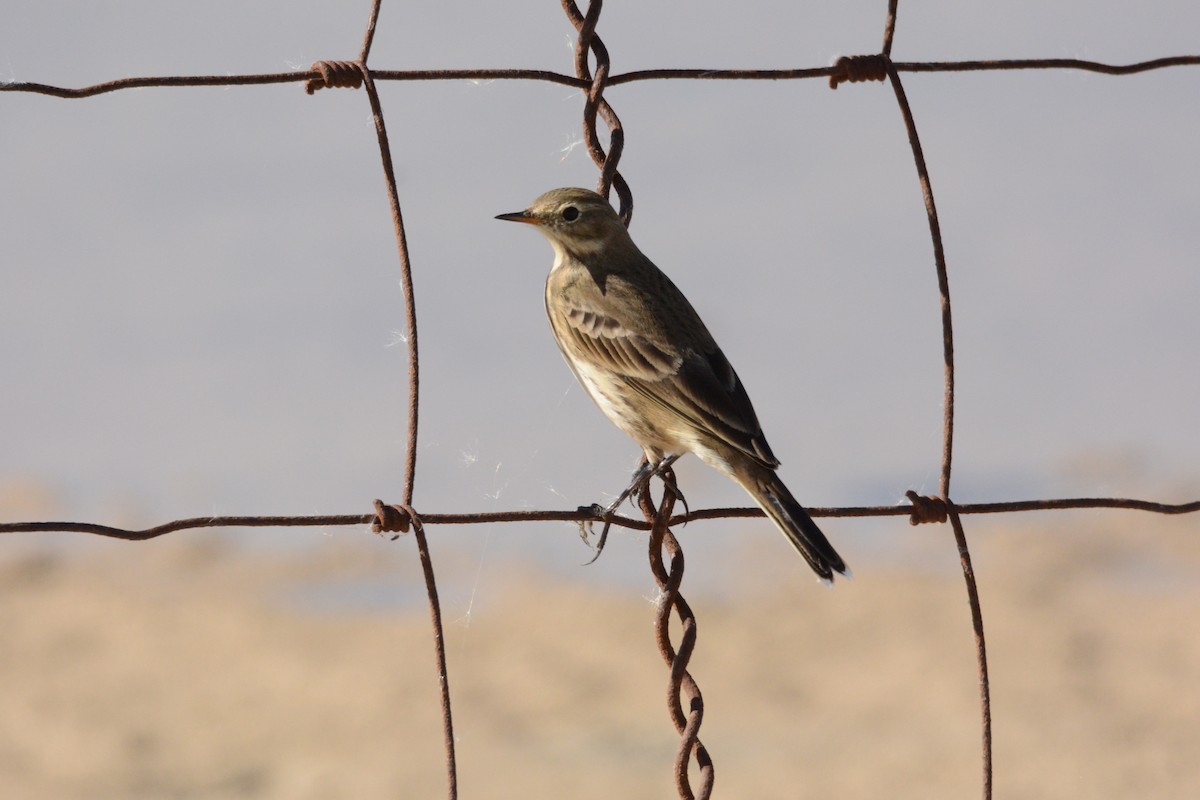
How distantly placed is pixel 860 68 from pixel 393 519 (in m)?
1.59

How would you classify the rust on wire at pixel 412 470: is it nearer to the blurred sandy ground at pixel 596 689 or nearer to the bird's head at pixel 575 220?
the bird's head at pixel 575 220

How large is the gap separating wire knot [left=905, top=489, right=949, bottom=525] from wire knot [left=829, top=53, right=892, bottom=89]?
1.00 meters

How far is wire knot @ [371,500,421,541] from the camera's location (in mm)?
3070

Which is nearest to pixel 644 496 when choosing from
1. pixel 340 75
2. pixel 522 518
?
pixel 522 518

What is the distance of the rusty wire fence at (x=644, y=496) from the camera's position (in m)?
3.00

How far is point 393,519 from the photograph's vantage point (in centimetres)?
309

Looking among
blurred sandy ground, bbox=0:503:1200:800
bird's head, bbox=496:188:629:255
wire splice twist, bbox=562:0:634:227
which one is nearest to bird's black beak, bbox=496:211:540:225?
bird's head, bbox=496:188:629:255

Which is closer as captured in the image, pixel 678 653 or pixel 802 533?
pixel 678 653

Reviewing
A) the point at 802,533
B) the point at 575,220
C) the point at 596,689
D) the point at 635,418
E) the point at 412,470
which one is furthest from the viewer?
the point at 596,689

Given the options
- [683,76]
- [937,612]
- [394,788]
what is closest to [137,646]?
[394,788]

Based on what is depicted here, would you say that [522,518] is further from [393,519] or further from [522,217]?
[522,217]

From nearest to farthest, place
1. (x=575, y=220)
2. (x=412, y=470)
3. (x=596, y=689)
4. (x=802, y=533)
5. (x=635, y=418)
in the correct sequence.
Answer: (x=412, y=470) < (x=802, y=533) < (x=635, y=418) < (x=575, y=220) < (x=596, y=689)

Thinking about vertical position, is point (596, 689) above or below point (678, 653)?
above

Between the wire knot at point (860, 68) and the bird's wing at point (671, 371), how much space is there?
1.09 metres
